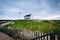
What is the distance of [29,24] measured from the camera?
18.6ft

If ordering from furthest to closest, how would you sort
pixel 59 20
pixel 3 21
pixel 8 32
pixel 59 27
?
1. pixel 8 32
2. pixel 3 21
3. pixel 59 20
4. pixel 59 27

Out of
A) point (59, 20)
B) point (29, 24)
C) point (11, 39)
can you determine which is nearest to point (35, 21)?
point (29, 24)

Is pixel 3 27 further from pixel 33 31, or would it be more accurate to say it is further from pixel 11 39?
pixel 33 31

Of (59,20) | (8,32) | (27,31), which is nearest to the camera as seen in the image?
(59,20)

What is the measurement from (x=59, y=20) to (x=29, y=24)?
1.41 m

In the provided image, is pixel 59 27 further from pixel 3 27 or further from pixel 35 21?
pixel 3 27

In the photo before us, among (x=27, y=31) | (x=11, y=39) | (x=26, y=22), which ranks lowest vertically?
(x=11, y=39)

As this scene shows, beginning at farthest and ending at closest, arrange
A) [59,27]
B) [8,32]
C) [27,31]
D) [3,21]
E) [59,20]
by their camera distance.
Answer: [8,32], [3,21], [27,31], [59,20], [59,27]

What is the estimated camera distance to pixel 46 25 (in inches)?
211

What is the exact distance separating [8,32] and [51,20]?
2486 millimetres

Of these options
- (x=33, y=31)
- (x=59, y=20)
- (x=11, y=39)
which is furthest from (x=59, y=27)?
(x=11, y=39)

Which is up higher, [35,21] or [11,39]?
[35,21]

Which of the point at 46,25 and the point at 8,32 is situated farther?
the point at 8,32

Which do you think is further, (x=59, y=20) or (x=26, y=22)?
(x=26, y=22)
